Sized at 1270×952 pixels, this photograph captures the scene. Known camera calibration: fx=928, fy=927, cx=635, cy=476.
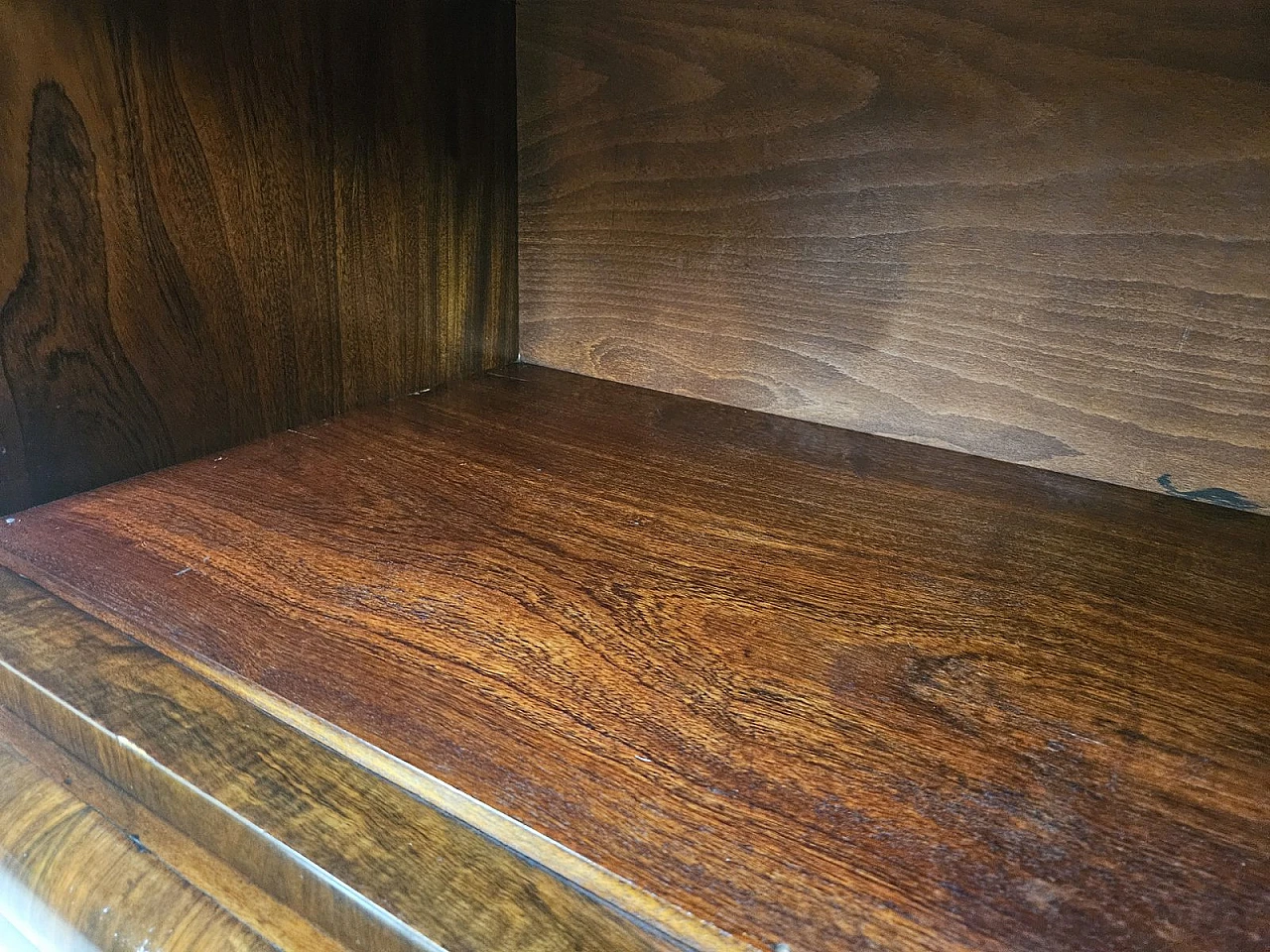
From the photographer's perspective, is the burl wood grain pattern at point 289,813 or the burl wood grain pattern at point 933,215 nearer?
the burl wood grain pattern at point 289,813

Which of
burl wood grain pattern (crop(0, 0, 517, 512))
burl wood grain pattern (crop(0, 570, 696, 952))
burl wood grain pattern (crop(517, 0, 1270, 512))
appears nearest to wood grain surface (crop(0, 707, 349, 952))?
burl wood grain pattern (crop(0, 570, 696, 952))

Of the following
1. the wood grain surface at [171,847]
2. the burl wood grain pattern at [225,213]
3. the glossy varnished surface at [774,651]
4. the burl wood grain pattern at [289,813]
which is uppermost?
the burl wood grain pattern at [225,213]

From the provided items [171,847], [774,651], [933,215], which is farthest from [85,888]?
[933,215]

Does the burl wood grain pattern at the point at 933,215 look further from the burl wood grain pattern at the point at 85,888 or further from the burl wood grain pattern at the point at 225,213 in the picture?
the burl wood grain pattern at the point at 85,888

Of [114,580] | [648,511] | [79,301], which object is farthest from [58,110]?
[648,511]

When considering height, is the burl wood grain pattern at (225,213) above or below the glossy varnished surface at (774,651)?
above

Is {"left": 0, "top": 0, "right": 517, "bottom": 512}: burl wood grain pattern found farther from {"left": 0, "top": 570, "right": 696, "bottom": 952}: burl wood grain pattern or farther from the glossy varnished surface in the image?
{"left": 0, "top": 570, "right": 696, "bottom": 952}: burl wood grain pattern

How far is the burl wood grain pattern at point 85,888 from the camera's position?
0.35 meters

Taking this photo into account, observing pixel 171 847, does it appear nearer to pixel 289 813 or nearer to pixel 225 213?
pixel 289 813

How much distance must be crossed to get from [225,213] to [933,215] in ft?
1.54

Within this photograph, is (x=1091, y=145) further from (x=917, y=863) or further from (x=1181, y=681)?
(x=917, y=863)

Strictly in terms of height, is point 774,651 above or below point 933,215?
below

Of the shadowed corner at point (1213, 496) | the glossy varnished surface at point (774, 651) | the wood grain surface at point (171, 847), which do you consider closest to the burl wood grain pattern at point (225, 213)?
the glossy varnished surface at point (774, 651)

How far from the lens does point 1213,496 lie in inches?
23.6
